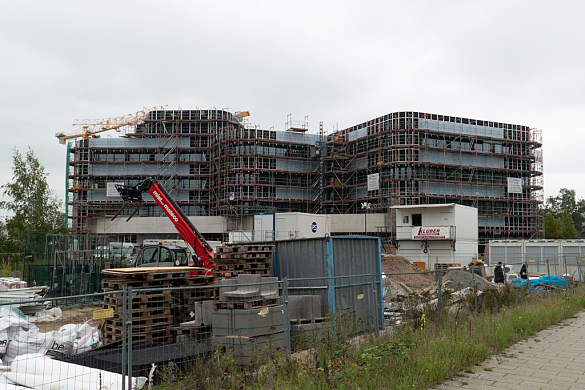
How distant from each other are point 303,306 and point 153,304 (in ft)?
10.1

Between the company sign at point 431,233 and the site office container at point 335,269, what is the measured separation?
3011 cm

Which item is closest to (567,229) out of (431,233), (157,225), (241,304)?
(431,233)

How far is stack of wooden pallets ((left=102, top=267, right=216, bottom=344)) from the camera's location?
30.7 feet

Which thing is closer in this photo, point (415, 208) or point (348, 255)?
point (348, 255)

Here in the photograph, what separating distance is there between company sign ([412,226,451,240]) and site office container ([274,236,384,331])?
30107mm

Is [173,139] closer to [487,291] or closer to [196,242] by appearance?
[196,242]

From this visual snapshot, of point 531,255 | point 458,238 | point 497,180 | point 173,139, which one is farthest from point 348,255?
point 173,139

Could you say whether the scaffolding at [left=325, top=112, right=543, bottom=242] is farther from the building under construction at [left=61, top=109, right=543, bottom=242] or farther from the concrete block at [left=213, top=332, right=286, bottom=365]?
the concrete block at [left=213, top=332, right=286, bottom=365]

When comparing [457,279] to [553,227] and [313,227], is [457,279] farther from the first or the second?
[553,227]

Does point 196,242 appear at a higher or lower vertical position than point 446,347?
higher

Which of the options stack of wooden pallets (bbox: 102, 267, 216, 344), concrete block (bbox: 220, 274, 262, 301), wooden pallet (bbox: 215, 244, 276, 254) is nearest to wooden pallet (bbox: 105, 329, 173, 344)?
stack of wooden pallets (bbox: 102, 267, 216, 344)

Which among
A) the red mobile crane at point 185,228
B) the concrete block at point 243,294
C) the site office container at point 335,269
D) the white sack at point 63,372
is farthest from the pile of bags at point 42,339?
the red mobile crane at point 185,228

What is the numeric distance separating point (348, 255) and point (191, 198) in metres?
58.1

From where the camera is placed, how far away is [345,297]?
11000 mm
